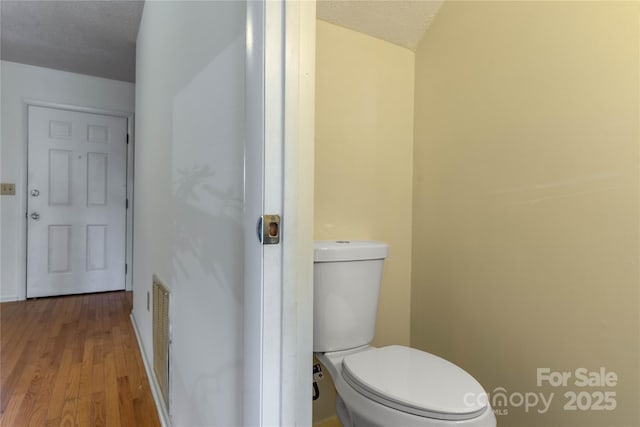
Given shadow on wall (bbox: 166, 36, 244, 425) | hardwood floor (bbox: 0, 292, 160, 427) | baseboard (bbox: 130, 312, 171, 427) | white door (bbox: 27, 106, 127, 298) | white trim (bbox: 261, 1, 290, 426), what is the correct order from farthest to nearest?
white door (bbox: 27, 106, 127, 298) < hardwood floor (bbox: 0, 292, 160, 427) < baseboard (bbox: 130, 312, 171, 427) < shadow on wall (bbox: 166, 36, 244, 425) < white trim (bbox: 261, 1, 290, 426)

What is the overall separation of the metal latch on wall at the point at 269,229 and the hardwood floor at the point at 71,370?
126 centimetres

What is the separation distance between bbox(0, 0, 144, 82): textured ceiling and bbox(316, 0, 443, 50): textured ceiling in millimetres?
1363

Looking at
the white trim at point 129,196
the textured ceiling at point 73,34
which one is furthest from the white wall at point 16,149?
the white trim at point 129,196

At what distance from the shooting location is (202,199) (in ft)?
3.09

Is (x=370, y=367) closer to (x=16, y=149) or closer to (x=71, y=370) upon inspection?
(x=71, y=370)

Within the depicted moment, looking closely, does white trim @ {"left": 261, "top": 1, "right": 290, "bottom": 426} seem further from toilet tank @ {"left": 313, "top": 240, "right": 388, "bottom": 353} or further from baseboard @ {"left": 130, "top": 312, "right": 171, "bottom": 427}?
baseboard @ {"left": 130, "top": 312, "right": 171, "bottom": 427}

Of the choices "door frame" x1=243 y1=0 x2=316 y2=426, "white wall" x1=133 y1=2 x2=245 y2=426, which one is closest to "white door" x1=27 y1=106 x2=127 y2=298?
"white wall" x1=133 y1=2 x2=245 y2=426

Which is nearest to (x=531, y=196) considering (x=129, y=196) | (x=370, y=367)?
(x=370, y=367)

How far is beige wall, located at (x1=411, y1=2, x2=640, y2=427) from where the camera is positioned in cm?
100

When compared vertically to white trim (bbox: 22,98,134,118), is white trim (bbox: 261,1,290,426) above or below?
below

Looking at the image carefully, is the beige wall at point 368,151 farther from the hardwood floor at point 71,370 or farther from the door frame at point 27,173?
the door frame at point 27,173

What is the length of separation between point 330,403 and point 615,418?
0.99 metres

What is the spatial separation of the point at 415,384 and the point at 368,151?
0.99 m

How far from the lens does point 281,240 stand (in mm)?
583
